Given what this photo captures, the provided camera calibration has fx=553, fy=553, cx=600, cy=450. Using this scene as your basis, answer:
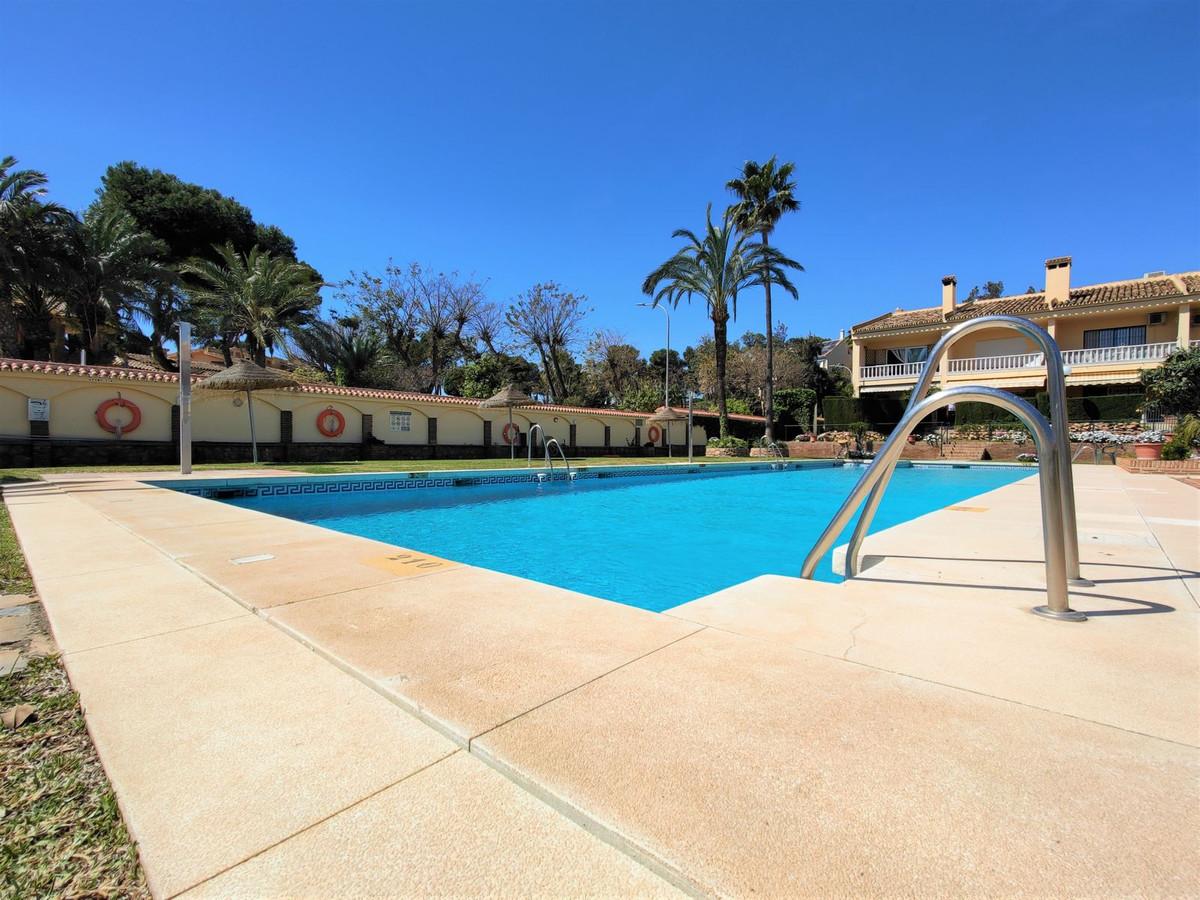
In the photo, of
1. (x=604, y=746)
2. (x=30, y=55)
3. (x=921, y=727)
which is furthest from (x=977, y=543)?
(x=30, y=55)

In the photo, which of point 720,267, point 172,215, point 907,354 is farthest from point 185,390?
point 907,354

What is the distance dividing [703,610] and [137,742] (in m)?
2.67

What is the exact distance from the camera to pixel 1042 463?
3.19 metres

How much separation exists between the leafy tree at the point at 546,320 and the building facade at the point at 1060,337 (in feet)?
58.4

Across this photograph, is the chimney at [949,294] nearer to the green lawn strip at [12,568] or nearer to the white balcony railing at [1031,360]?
the white balcony railing at [1031,360]

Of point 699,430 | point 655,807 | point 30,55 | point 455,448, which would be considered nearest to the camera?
point 655,807

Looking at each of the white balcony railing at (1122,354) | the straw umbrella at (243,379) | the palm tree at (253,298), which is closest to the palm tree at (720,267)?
the white balcony railing at (1122,354)

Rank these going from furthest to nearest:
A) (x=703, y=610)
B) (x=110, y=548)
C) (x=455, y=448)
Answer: (x=455, y=448), (x=110, y=548), (x=703, y=610)

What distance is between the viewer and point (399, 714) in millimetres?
2086

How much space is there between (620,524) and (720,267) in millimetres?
19526

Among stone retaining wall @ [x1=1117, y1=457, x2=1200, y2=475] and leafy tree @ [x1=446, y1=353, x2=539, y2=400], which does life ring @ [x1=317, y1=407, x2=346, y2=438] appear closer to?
leafy tree @ [x1=446, y1=353, x2=539, y2=400]

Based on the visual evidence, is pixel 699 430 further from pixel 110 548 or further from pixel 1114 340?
pixel 110 548

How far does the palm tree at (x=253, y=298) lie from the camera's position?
2736 centimetres

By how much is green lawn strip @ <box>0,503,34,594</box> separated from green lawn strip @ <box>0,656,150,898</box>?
7.57ft
